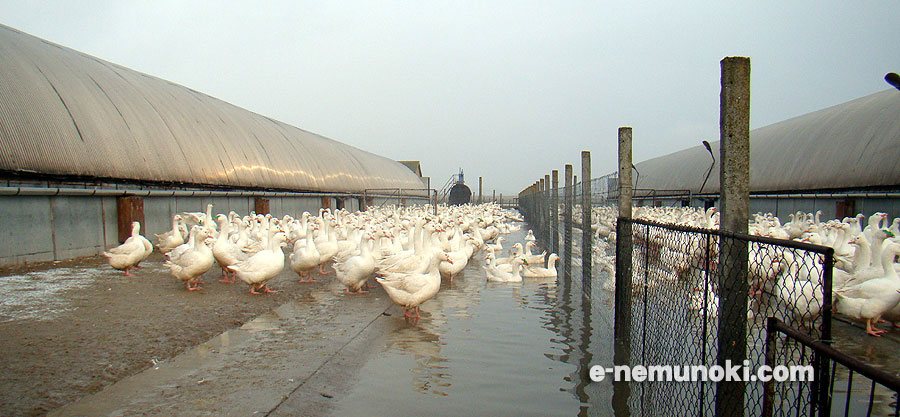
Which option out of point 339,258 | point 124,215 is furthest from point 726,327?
point 124,215

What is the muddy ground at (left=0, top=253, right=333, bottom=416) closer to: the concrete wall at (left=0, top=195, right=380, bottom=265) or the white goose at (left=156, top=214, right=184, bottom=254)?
the concrete wall at (left=0, top=195, right=380, bottom=265)

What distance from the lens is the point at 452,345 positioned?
7379 millimetres

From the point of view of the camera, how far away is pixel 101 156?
15180 mm

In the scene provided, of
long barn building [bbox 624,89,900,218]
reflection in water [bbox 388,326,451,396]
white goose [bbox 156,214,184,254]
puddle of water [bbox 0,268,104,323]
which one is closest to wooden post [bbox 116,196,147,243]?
white goose [bbox 156,214,184,254]

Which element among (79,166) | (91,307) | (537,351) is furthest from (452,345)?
(79,166)

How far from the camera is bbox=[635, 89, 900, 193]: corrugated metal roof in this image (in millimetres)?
17828

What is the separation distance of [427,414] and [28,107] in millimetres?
13267

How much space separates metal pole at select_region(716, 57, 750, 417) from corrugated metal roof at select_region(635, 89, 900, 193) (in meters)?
16.1

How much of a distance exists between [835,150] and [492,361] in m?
19.2

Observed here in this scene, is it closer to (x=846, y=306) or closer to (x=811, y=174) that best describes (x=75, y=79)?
(x=846, y=306)

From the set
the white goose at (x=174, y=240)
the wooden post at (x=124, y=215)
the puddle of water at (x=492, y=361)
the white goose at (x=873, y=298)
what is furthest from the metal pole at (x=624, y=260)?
the wooden post at (x=124, y=215)

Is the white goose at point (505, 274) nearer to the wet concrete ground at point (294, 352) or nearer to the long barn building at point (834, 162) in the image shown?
the wet concrete ground at point (294, 352)

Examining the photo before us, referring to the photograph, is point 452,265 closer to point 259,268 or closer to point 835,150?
point 259,268

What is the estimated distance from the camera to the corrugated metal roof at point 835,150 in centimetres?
1783
